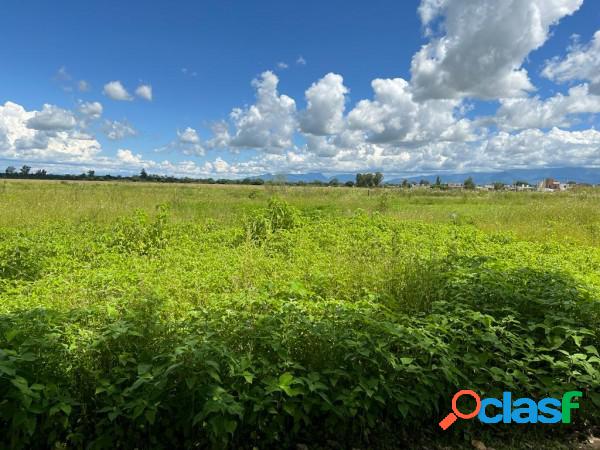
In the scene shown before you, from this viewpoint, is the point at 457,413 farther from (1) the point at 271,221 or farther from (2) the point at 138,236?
(1) the point at 271,221

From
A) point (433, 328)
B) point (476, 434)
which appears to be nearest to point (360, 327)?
point (433, 328)

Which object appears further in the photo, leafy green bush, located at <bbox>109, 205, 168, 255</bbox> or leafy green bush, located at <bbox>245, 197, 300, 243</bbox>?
leafy green bush, located at <bbox>245, 197, 300, 243</bbox>

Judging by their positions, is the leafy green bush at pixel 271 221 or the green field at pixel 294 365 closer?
the green field at pixel 294 365

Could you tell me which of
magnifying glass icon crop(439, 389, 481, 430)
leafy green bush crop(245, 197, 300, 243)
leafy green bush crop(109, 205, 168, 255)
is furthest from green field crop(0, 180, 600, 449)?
leafy green bush crop(245, 197, 300, 243)

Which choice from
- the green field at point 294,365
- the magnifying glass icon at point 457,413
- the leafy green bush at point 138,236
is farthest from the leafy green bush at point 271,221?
the magnifying glass icon at point 457,413

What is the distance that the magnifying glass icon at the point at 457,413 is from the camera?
2816 mm

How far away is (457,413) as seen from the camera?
2.84 m

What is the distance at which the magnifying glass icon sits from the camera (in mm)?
2816

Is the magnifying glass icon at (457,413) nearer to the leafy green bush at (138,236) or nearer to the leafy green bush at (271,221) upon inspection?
the leafy green bush at (138,236)

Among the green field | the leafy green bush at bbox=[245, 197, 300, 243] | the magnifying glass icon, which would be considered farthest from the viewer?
the leafy green bush at bbox=[245, 197, 300, 243]

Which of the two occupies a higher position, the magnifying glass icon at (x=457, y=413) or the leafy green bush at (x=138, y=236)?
the leafy green bush at (x=138, y=236)

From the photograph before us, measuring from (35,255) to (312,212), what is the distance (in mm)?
9550

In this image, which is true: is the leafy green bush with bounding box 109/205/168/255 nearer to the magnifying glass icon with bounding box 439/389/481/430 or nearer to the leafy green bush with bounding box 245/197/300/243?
the leafy green bush with bounding box 245/197/300/243

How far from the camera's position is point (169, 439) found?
2475 millimetres
